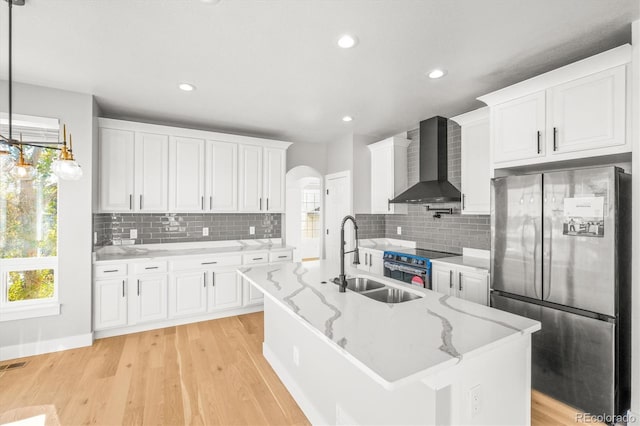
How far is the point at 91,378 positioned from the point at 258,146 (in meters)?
3.27

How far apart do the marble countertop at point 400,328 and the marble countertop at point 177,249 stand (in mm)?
2150

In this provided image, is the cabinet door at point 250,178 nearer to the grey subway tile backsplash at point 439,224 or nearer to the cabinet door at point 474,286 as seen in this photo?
the grey subway tile backsplash at point 439,224

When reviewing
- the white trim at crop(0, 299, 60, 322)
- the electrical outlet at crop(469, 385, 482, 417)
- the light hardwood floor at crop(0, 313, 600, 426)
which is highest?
the electrical outlet at crop(469, 385, 482, 417)

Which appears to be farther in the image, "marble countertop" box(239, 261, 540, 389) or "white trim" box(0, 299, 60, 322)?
"white trim" box(0, 299, 60, 322)

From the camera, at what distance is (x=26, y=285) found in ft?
10.1

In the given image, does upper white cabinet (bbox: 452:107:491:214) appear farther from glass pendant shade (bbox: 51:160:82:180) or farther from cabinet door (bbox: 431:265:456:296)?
glass pendant shade (bbox: 51:160:82:180)

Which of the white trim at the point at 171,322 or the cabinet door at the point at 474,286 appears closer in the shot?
the cabinet door at the point at 474,286

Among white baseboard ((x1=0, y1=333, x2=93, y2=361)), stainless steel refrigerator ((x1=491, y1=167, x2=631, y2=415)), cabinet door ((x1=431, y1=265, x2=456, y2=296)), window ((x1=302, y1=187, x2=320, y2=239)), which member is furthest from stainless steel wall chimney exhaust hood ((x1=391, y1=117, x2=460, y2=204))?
window ((x1=302, y1=187, x2=320, y2=239))

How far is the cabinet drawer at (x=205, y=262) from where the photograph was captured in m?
3.74

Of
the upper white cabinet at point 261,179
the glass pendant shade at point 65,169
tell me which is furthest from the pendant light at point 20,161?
the upper white cabinet at point 261,179

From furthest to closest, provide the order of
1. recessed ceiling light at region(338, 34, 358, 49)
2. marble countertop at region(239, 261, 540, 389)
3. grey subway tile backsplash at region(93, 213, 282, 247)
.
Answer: grey subway tile backsplash at region(93, 213, 282, 247) < recessed ceiling light at region(338, 34, 358, 49) < marble countertop at region(239, 261, 540, 389)

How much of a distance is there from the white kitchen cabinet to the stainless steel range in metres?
1.82

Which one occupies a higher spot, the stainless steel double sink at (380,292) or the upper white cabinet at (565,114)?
the upper white cabinet at (565,114)

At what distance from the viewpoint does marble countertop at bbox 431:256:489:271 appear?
315 centimetres
